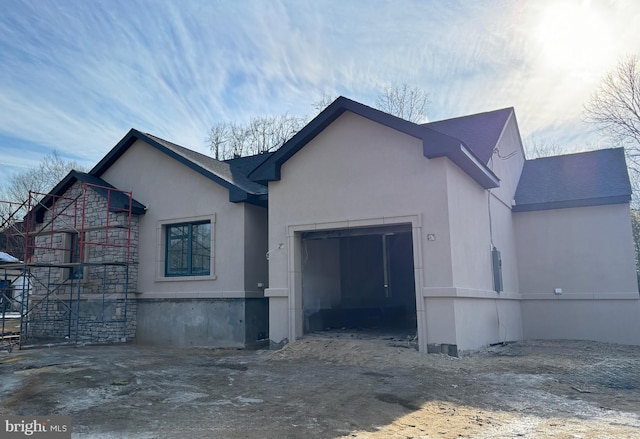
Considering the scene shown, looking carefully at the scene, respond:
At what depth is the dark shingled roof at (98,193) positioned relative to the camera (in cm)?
1399

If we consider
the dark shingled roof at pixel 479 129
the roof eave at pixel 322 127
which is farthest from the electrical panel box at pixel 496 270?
the roof eave at pixel 322 127

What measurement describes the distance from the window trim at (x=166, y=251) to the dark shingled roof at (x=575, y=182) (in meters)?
9.53

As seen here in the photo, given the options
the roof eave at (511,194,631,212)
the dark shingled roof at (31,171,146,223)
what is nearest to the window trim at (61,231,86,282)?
the dark shingled roof at (31,171,146,223)

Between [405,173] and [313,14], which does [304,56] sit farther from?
[405,173]

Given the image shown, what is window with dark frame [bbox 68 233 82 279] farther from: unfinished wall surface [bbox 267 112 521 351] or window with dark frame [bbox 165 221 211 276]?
unfinished wall surface [bbox 267 112 521 351]

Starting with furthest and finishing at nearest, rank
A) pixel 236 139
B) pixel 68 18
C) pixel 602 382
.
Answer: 1. pixel 236 139
2. pixel 68 18
3. pixel 602 382

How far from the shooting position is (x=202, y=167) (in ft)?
44.2

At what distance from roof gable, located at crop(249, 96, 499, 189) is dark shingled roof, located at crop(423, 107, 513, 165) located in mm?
1368

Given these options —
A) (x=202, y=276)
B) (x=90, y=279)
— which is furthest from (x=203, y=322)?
(x=90, y=279)

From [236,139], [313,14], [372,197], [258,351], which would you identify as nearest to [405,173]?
[372,197]

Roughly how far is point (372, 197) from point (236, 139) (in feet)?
85.5

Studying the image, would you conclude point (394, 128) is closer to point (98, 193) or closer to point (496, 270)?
point (496, 270)

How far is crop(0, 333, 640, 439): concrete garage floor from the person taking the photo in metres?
5.36

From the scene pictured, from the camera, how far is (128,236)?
45.8 ft
